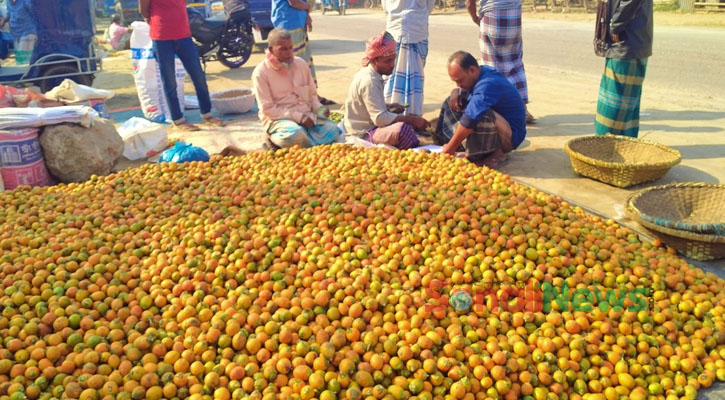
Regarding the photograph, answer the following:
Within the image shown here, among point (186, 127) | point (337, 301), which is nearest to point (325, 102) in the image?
point (186, 127)

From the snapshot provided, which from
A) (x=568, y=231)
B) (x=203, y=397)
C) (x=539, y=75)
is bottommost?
(x=203, y=397)

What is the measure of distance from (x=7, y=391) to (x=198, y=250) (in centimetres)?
109

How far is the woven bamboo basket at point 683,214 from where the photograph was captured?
301cm

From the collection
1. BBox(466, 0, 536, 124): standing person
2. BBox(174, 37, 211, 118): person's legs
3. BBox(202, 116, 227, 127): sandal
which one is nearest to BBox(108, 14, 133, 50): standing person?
BBox(202, 116, 227, 127): sandal

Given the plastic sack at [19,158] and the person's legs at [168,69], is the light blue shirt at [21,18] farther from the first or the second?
the plastic sack at [19,158]

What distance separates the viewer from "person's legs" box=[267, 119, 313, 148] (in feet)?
16.1

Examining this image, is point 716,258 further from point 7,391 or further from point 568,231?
point 7,391

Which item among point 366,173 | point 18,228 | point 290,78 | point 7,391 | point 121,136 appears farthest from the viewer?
point 121,136

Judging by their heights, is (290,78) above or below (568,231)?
above

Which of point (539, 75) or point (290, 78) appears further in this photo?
point (539, 75)

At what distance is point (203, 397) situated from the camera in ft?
6.82

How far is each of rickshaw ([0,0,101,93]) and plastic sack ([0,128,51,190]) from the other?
123 inches

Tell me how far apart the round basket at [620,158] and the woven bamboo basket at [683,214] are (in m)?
0.46

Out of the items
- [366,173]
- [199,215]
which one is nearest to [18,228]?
[199,215]
